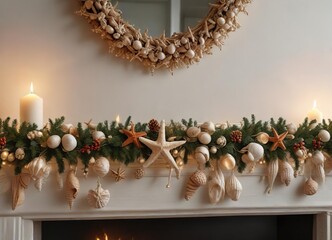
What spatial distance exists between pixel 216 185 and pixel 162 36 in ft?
1.98

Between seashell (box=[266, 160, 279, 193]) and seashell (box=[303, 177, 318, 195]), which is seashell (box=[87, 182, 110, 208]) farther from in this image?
seashell (box=[303, 177, 318, 195])

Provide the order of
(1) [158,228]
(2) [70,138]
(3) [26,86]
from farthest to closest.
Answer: (1) [158,228], (3) [26,86], (2) [70,138]

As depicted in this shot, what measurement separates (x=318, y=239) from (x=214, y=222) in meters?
0.44

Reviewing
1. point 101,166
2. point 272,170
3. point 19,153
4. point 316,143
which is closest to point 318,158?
point 316,143

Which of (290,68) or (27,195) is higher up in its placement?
(290,68)

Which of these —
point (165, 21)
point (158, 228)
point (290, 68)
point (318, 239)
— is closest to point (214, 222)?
point (158, 228)

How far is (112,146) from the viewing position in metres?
1.18

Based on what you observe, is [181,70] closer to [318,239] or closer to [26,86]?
[26,86]

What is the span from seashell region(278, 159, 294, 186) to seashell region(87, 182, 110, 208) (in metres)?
0.63

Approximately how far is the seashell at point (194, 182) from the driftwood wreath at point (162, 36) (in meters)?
0.44

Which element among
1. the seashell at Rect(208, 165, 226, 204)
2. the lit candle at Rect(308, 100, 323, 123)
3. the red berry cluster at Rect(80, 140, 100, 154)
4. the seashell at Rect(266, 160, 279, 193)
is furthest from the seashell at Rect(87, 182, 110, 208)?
the lit candle at Rect(308, 100, 323, 123)

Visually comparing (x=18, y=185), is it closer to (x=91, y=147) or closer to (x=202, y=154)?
(x=91, y=147)

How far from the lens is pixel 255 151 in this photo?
1.21 metres

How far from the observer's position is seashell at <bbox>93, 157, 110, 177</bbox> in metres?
1.16
